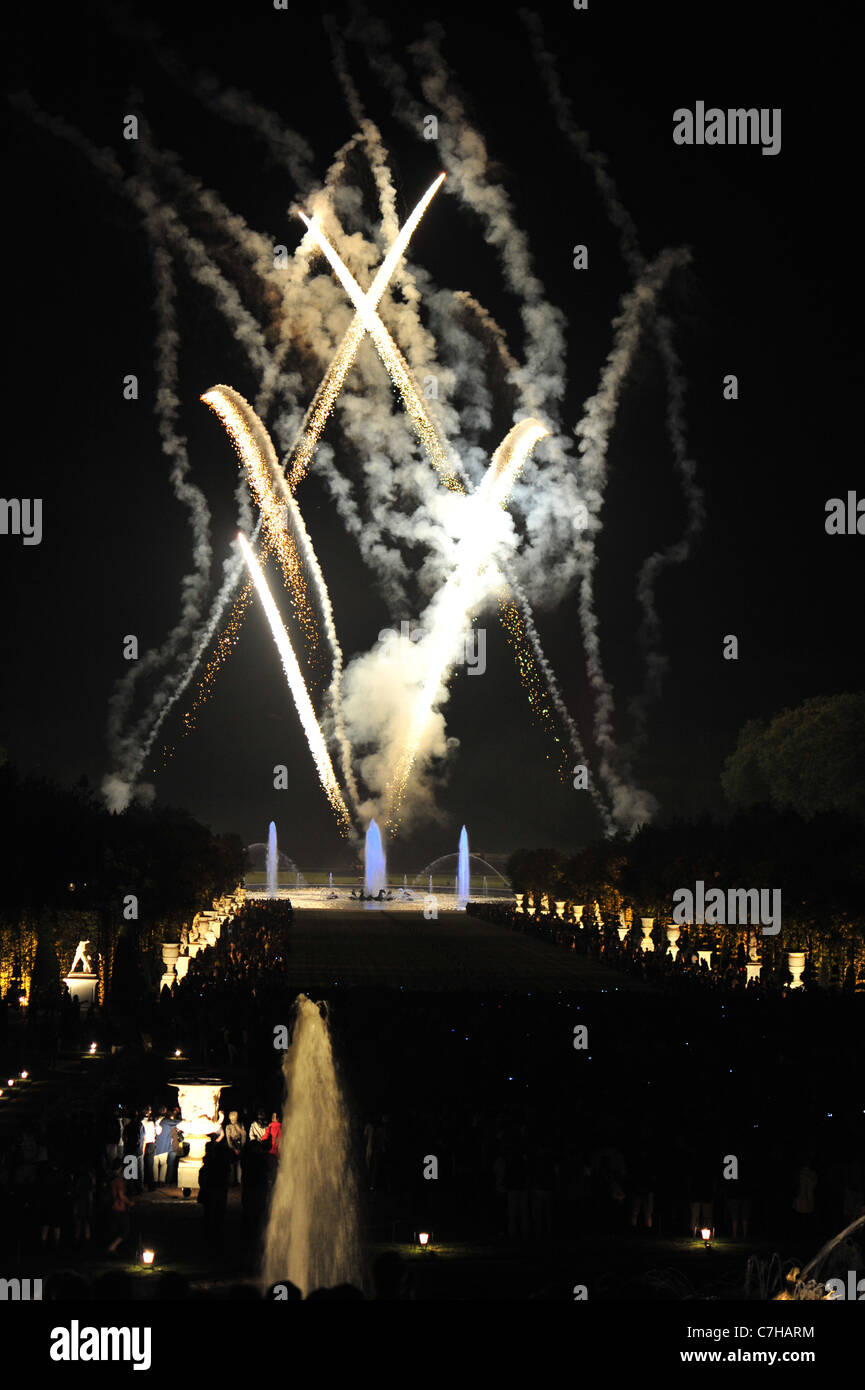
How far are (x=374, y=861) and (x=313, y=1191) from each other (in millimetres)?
114648

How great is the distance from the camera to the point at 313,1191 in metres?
18.2

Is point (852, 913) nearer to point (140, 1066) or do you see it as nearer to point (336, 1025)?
point (336, 1025)

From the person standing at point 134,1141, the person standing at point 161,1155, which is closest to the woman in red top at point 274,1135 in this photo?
the person standing at point 161,1155

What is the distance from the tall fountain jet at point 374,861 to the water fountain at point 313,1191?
105 m

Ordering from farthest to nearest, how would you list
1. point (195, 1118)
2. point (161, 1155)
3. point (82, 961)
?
1. point (82, 961)
2. point (161, 1155)
3. point (195, 1118)

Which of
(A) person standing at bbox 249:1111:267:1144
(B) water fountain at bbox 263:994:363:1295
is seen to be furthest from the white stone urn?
(A) person standing at bbox 249:1111:267:1144

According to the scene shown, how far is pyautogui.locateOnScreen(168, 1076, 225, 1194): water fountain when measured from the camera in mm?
20109

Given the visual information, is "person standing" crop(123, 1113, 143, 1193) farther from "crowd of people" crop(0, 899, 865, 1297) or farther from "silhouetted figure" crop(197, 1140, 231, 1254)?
"silhouetted figure" crop(197, 1140, 231, 1254)

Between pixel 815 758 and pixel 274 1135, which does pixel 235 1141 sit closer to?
pixel 274 1135

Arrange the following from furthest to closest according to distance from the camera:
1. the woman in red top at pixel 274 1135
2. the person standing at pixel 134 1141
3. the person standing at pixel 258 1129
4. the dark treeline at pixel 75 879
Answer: the dark treeline at pixel 75 879 < the person standing at pixel 258 1129 < the woman in red top at pixel 274 1135 < the person standing at pixel 134 1141

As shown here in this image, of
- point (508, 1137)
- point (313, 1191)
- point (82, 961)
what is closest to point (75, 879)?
point (82, 961)

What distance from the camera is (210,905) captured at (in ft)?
233

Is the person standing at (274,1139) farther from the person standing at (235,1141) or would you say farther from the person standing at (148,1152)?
the person standing at (148,1152)

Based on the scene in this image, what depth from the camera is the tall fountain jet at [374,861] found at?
130 meters
